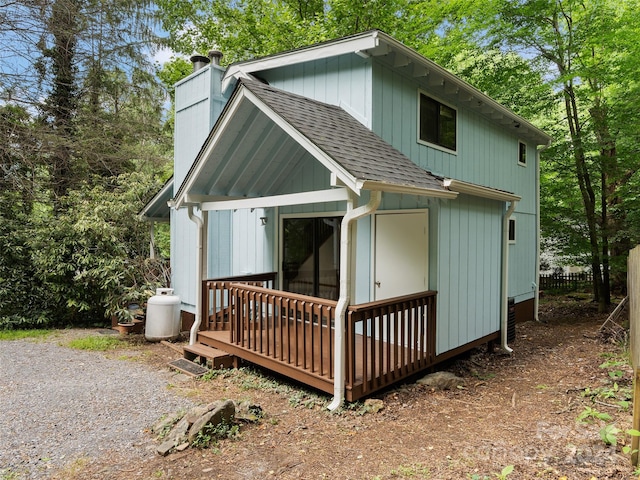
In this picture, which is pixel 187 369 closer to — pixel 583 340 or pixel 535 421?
pixel 535 421

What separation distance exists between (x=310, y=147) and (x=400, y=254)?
2.36m

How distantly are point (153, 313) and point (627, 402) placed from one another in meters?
7.64

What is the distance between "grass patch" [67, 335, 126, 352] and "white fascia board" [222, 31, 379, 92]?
18.3ft

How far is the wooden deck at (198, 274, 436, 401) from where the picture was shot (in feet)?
15.1

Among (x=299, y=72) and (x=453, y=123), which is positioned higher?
(x=299, y=72)

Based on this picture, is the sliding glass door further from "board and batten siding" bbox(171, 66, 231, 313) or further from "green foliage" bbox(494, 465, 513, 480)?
"green foliage" bbox(494, 465, 513, 480)

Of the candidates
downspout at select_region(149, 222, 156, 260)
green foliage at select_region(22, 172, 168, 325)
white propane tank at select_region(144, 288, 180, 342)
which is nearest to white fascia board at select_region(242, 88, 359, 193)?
white propane tank at select_region(144, 288, 180, 342)

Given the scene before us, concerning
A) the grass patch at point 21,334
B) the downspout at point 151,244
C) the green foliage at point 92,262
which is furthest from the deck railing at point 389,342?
Answer: the grass patch at point 21,334

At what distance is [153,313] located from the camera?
7.99 meters

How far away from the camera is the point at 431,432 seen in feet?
13.1

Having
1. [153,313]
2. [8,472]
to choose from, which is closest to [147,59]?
[153,313]

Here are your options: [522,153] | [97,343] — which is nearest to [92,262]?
[97,343]

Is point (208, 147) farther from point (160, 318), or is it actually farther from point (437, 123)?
point (437, 123)

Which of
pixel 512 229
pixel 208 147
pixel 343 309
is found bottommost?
pixel 343 309
